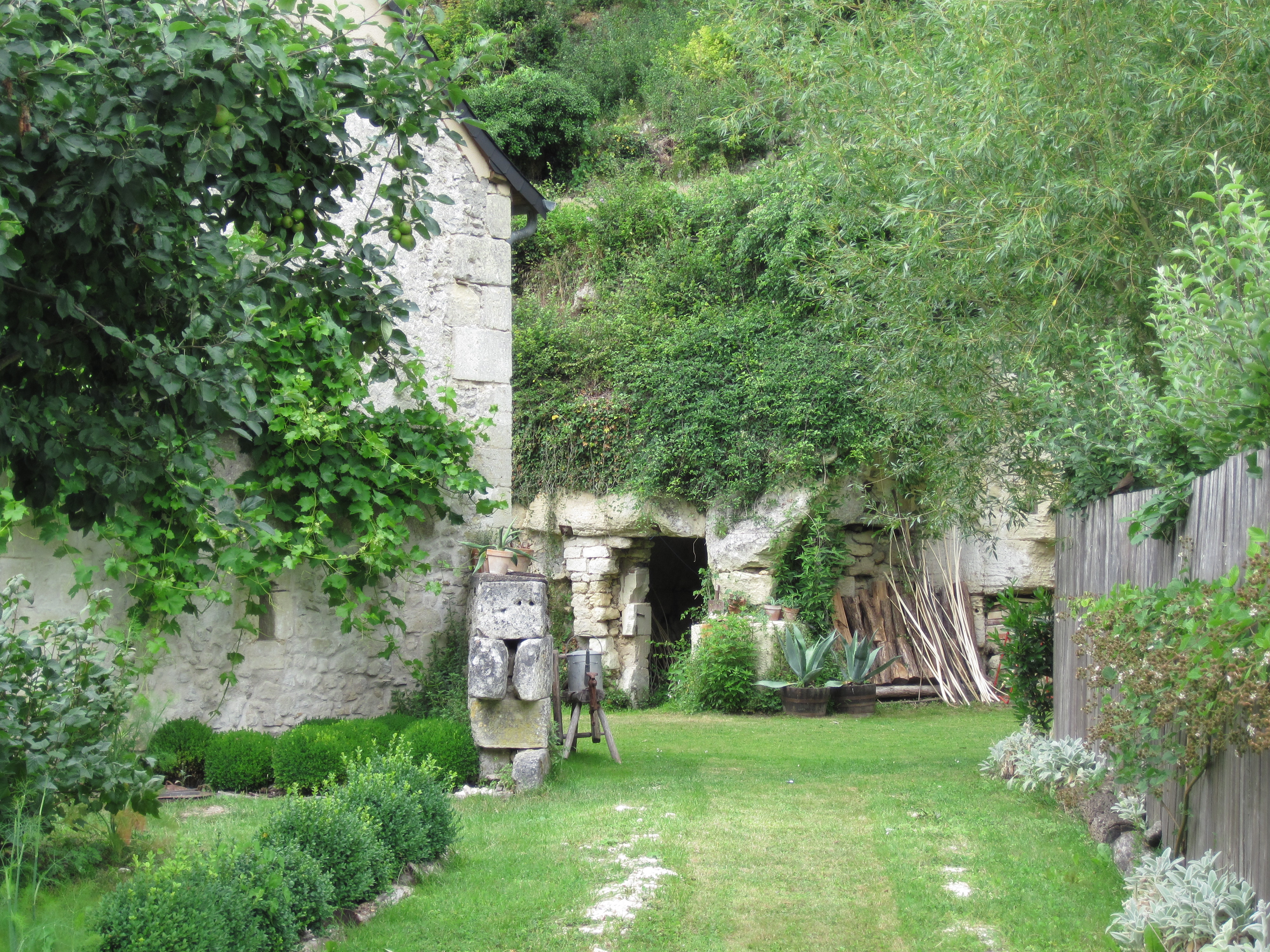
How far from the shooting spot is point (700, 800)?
6.01 meters

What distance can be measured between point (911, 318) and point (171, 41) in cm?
546

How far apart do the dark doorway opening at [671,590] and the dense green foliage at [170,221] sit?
10352 mm

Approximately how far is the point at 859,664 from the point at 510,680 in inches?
220

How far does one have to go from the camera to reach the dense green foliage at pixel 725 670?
10844 mm

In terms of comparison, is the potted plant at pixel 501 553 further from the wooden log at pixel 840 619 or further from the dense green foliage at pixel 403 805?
the wooden log at pixel 840 619

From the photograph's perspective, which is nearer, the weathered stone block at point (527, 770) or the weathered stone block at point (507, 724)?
the weathered stone block at point (527, 770)

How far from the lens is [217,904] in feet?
10.1

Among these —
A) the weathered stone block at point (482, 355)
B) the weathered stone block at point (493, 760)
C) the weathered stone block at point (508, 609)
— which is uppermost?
the weathered stone block at point (482, 355)

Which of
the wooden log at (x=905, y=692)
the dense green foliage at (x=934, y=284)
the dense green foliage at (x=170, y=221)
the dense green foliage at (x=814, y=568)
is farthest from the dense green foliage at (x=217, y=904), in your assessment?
the wooden log at (x=905, y=692)

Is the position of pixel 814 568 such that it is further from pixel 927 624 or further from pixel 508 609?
pixel 508 609

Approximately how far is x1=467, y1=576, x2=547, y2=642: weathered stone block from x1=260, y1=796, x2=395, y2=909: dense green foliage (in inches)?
93.8

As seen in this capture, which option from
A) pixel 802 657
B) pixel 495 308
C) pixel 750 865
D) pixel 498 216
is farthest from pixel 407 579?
pixel 802 657

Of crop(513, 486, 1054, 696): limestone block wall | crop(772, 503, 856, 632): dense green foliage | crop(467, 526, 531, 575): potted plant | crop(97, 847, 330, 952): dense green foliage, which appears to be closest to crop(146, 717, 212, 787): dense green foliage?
crop(467, 526, 531, 575): potted plant

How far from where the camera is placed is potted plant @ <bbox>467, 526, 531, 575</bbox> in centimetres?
683
